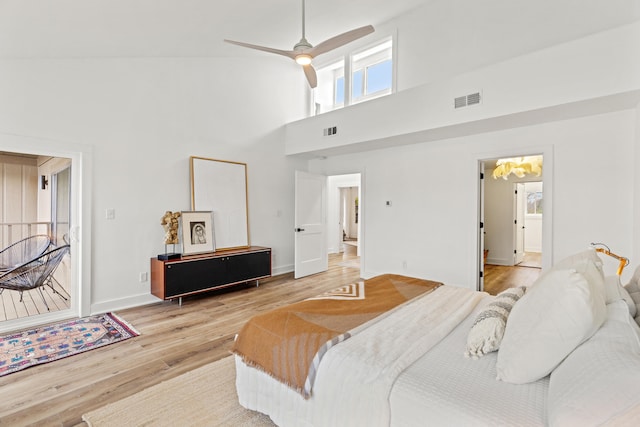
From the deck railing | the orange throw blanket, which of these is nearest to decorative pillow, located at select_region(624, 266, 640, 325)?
the orange throw blanket

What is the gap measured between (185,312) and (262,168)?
8.92 feet

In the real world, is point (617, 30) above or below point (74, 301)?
above

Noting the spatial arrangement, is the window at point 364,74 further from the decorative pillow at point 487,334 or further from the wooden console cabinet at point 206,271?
the decorative pillow at point 487,334

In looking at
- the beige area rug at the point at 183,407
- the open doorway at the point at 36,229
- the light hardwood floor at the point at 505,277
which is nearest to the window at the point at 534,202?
the light hardwood floor at the point at 505,277

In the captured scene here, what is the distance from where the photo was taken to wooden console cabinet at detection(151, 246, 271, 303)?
3.92 meters

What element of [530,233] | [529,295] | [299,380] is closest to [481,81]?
[529,295]

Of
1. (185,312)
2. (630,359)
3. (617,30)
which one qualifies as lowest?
(185,312)

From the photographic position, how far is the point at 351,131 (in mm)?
4941

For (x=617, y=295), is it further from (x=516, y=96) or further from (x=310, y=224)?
(x=310, y=224)

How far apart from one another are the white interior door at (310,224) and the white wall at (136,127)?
730 mm

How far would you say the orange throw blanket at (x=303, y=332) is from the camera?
1.62m

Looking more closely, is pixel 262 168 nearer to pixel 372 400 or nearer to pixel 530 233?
pixel 372 400

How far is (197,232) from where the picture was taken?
14.6 ft

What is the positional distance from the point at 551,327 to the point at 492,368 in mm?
329
